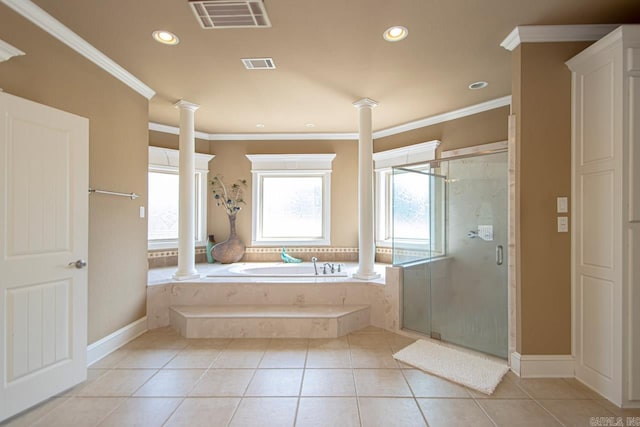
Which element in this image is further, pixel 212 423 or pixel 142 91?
pixel 142 91

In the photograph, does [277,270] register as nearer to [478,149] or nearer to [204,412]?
[204,412]

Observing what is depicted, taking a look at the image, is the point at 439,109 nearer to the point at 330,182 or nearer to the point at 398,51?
the point at 398,51

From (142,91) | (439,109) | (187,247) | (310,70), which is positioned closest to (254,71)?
(310,70)

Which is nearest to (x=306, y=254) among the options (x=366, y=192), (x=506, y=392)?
(x=366, y=192)

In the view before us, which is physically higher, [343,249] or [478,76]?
[478,76]

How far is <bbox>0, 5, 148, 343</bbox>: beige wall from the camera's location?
2074 millimetres

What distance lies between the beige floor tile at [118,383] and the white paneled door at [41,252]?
131 millimetres

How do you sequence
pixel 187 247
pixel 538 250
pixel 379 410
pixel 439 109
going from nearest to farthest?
1. pixel 379 410
2. pixel 538 250
3. pixel 187 247
4. pixel 439 109

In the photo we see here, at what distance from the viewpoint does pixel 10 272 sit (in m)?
1.86

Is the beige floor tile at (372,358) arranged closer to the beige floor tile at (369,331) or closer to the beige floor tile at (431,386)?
the beige floor tile at (431,386)

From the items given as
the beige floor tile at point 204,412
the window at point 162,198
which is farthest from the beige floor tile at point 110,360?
the window at point 162,198

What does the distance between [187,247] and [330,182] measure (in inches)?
93.9

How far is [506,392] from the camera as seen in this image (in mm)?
2115

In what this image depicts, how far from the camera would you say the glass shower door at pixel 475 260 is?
280 centimetres
